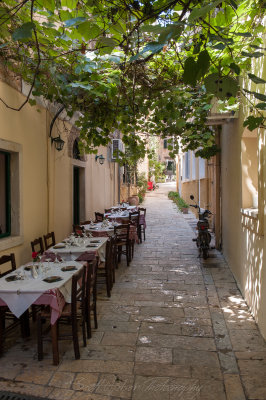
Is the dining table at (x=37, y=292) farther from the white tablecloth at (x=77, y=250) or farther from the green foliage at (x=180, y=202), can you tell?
the green foliage at (x=180, y=202)

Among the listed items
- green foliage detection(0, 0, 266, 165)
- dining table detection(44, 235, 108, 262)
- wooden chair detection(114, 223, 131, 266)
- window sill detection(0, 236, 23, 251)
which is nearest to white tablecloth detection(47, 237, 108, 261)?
dining table detection(44, 235, 108, 262)

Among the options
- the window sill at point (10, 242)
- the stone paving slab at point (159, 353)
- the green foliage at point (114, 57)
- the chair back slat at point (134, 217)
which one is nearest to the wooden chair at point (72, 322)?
the stone paving slab at point (159, 353)

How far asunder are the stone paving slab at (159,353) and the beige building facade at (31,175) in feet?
6.14

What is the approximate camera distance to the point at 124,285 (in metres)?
6.34

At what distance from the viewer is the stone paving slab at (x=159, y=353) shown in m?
3.12

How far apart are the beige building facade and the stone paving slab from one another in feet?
6.14

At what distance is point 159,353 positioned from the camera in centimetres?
377

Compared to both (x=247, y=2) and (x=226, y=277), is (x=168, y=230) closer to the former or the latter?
(x=226, y=277)

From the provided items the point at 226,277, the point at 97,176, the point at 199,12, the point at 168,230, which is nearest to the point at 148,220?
the point at 168,230

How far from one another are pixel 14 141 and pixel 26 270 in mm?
2350

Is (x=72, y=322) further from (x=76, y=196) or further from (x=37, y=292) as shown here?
(x=76, y=196)

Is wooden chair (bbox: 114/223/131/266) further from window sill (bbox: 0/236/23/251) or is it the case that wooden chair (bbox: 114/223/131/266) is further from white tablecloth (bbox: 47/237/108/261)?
window sill (bbox: 0/236/23/251)

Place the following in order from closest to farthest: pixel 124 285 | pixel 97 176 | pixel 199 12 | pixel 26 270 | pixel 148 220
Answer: pixel 199 12 → pixel 26 270 → pixel 124 285 → pixel 97 176 → pixel 148 220

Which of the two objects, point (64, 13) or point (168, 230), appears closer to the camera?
point (64, 13)
